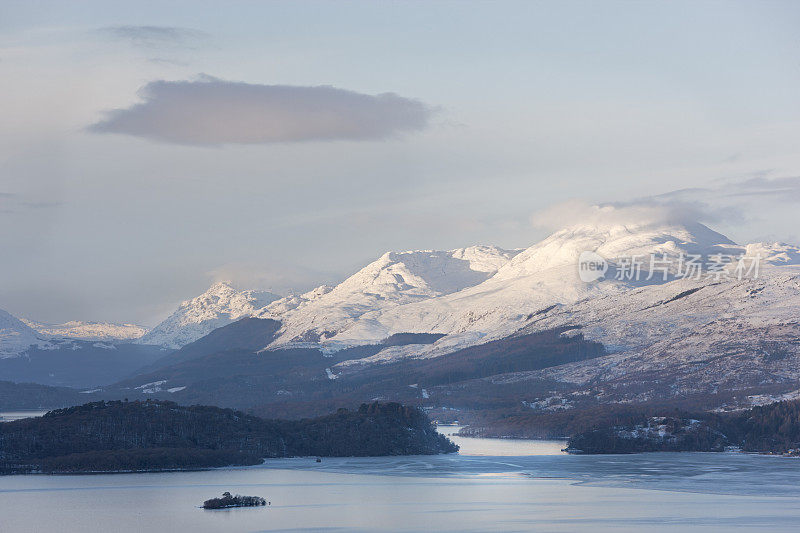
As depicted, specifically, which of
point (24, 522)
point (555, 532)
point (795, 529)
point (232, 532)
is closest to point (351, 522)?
point (232, 532)

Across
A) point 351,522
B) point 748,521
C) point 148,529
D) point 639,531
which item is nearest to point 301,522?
point 351,522

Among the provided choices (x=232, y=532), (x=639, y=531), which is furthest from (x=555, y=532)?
(x=232, y=532)

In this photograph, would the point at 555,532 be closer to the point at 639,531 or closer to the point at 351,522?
the point at 639,531

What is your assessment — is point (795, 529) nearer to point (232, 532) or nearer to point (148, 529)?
point (232, 532)

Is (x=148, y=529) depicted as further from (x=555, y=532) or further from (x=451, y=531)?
(x=555, y=532)

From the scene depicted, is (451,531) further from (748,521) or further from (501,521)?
(748,521)
